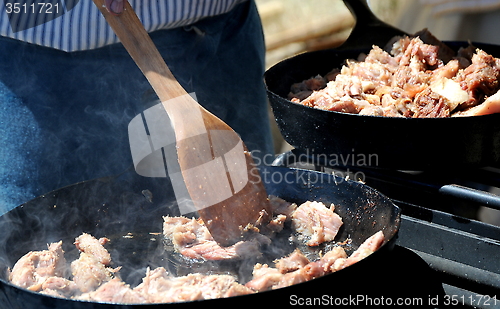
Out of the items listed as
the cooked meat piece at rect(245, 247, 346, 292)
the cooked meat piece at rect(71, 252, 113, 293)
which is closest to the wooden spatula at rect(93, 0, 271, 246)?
the cooked meat piece at rect(245, 247, 346, 292)

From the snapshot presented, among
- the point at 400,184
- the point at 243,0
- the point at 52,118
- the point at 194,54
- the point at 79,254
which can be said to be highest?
the point at 243,0

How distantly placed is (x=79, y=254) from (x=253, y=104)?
1.33 metres

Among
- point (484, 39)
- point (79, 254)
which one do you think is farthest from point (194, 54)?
point (484, 39)

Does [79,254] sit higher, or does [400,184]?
[400,184]

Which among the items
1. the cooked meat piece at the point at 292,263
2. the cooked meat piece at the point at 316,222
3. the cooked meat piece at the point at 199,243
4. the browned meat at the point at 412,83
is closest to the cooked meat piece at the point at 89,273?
the cooked meat piece at the point at 199,243

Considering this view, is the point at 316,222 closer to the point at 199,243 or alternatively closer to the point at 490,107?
the point at 199,243

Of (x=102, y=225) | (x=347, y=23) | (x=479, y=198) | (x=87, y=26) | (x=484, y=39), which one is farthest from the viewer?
(x=347, y=23)

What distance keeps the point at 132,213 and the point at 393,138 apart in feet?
3.26

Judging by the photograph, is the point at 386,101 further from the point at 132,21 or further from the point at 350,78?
the point at 132,21

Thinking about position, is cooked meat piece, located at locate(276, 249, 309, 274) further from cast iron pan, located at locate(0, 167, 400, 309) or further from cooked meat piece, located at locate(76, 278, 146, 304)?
cooked meat piece, located at locate(76, 278, 146, 304)

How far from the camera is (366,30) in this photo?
249cm

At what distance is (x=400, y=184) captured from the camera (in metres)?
1.75

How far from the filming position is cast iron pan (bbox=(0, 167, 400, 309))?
162cm

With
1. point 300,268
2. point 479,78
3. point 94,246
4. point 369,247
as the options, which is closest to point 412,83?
point 479,78
